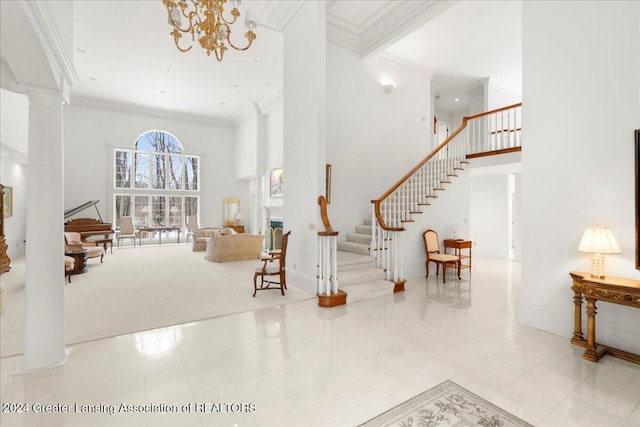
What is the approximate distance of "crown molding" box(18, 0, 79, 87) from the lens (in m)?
2.15

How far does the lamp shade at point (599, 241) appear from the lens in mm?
2863

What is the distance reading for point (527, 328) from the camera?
364 centimetres

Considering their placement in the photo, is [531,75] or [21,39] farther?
[531,75]

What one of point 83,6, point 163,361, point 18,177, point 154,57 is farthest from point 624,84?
point 18,177

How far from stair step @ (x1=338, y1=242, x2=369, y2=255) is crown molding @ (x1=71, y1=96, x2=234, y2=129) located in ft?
29.4

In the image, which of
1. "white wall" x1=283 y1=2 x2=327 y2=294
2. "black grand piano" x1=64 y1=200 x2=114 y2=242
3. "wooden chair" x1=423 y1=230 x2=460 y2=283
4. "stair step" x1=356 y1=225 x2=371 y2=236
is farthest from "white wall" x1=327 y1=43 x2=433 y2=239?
"black grand piano" x1=64 y1=200 x2=114 y2=242

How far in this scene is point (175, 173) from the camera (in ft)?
39.8

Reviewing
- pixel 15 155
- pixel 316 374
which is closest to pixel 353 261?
pixel 316 374

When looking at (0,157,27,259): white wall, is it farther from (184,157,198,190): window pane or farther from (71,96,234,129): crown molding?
(184,157,198,190): window pane

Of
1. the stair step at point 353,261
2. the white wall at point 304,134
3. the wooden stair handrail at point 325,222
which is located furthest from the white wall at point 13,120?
the stair step at point 353,261

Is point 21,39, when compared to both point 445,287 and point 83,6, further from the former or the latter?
point 445,287

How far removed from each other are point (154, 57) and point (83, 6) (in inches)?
76.8

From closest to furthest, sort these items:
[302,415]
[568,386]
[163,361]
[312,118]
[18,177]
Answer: [302,415], [568,386], [163,361], [312,118], [18,177]

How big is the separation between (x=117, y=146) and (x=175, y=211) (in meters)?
3.17
